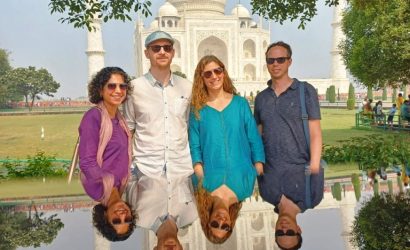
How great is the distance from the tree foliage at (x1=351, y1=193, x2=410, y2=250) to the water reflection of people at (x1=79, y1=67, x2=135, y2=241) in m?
1.18

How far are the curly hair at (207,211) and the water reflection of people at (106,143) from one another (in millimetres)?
403

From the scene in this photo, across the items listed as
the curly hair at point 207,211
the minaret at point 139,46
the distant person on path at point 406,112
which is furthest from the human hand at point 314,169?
the minaret at point 139,46

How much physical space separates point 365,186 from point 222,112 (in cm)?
120

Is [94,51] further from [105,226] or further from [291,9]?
[105,226]

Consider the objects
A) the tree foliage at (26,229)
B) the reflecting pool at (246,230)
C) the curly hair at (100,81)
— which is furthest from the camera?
the curly hair at (100,81)

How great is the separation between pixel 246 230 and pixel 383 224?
654 mm

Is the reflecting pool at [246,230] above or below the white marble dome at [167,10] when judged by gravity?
below

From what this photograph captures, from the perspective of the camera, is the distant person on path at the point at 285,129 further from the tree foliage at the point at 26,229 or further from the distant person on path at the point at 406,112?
the distant person on path at the point at 406,112

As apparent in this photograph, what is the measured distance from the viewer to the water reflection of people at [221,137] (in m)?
2.73

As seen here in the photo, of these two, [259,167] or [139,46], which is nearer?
[259,167]

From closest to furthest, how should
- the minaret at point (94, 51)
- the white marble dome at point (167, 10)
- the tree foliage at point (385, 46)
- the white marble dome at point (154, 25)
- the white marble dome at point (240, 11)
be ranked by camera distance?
the tree foliage at point (385, 46) < the minaret at point (94, 51) < the white marble dome at point (167, 10) < the white marble dome at point (154, 25) < the white marble dome at point (240, 11)

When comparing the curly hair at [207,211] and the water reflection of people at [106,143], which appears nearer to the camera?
the curly hair at [207,211]

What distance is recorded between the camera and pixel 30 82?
35438 millimetres

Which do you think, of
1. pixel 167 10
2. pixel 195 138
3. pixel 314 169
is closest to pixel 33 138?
pixel 195 138
